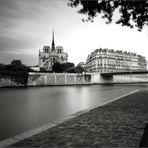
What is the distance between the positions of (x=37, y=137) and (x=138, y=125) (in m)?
3.69

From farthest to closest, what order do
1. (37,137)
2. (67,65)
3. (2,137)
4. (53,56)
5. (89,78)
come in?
(53,56) < (67,65) < (89,78) < (2,137) < (37,137)

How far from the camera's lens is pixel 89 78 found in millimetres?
81688

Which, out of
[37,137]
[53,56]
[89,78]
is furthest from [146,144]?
[53,56]

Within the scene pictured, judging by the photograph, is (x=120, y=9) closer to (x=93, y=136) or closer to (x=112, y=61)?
(x=93, y=136)

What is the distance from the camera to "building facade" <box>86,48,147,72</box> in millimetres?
99812

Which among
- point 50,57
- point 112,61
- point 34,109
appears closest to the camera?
point 34,109

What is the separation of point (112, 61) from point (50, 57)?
4042 centimetres

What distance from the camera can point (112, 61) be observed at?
103 m

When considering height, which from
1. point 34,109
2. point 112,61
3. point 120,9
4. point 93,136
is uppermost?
point 112,61

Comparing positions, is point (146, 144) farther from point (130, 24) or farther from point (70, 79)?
point (70, 79)

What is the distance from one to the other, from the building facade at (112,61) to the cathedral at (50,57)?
2286cm

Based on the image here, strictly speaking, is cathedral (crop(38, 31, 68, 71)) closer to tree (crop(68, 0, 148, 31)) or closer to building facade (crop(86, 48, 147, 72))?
building facade (crop(86, 48, 147, 72))

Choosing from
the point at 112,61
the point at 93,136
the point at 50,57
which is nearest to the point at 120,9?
the point at 93,136

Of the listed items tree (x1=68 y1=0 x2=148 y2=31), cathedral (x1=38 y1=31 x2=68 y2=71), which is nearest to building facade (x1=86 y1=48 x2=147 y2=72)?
cathedral (x1=38 y1=31 x2=68 y2=71)
